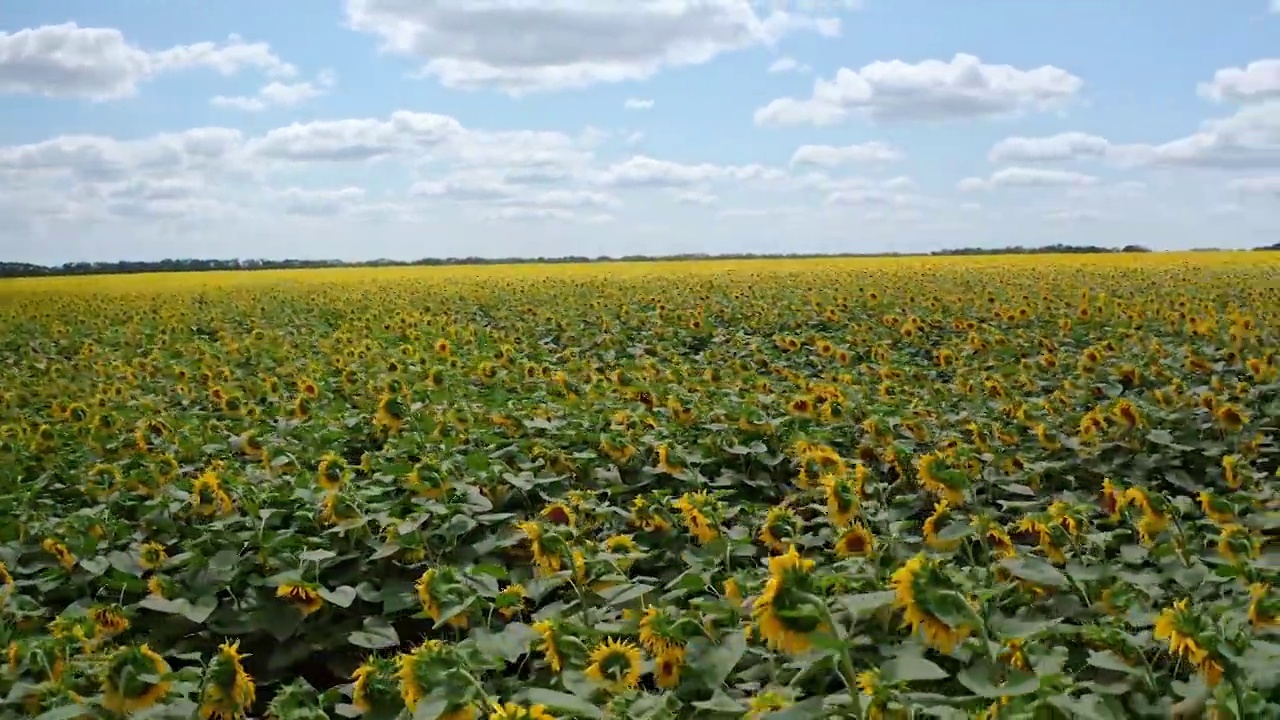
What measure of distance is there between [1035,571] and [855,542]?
0.72 m

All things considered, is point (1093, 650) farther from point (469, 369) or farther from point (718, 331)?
point (718, 331)

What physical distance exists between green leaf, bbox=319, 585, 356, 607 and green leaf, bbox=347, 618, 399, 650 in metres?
0.11

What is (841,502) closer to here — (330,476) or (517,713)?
(517,713)

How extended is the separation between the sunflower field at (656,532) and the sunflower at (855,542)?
0.02 m

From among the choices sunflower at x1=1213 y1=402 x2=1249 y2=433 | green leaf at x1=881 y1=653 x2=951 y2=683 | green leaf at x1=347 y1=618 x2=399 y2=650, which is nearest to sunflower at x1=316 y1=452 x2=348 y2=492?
green leaf at x1=347 y1=618 x2=399 y2=650

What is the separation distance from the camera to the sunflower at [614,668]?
2932 mm

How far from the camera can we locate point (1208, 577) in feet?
11.5

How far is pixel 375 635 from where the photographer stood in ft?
13.0

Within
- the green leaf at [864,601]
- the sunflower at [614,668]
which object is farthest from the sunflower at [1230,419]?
the sunflower at [614,668]

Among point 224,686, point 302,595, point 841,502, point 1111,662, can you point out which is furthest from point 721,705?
point 302,595

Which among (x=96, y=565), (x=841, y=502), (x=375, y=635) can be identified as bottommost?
(x=375, y=635)

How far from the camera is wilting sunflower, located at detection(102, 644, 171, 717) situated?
9.96ft

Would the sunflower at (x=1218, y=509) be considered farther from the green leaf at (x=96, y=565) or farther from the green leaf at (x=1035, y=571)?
the green leaf at (x=96, y=565)

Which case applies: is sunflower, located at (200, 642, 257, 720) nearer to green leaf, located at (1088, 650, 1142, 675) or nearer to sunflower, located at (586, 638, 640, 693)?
sunflower, located at (586, 638, 640, 693)
